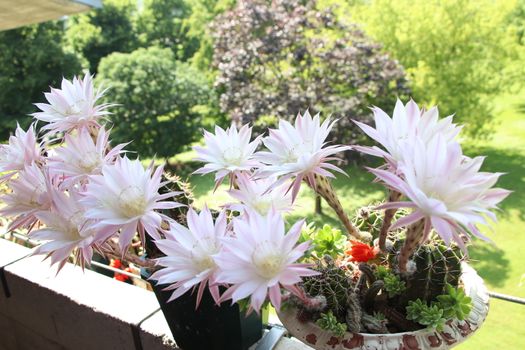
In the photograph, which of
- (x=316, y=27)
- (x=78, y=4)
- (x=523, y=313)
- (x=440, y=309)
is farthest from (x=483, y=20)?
(x=440, y=309)

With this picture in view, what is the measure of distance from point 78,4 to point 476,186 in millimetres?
2337

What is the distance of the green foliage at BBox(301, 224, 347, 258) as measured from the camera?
0.78 metres

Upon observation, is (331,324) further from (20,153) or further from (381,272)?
(20,153)

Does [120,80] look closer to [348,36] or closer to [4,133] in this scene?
[4,133]

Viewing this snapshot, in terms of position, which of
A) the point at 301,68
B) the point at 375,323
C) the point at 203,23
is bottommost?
the point at 203,23

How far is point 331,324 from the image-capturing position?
67 centimetres

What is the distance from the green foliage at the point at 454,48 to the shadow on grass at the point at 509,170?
874 mm

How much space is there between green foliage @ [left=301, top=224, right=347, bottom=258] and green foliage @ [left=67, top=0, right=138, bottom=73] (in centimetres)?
1290

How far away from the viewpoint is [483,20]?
656cm

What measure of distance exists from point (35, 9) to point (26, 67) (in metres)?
9.76

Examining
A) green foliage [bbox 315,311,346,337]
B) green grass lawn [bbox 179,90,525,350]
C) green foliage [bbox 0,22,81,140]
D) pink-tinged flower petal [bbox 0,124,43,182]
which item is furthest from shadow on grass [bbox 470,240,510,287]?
green foliage [bbox 0,22,81,140]

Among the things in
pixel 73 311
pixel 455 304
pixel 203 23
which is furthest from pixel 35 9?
pixel 203 23

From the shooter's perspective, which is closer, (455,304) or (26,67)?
(455,304)

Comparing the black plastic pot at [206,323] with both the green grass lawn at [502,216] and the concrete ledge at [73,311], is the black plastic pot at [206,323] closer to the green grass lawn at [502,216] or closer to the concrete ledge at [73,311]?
the concrete ledge at [73,311]
